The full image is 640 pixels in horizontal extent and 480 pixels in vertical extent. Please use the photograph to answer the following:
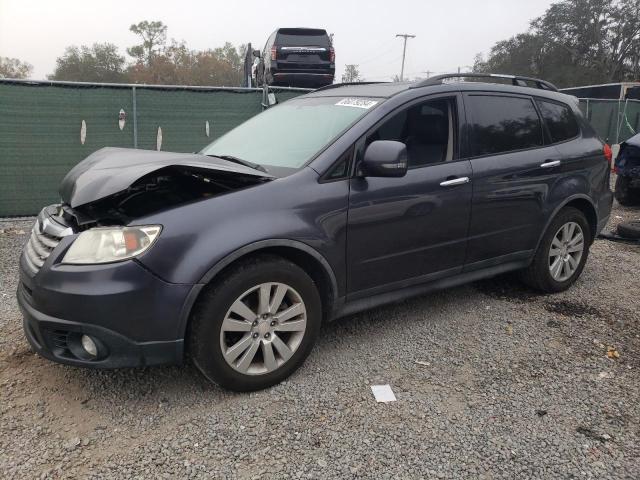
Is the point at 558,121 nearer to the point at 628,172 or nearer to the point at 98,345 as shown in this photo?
the point at 98,345

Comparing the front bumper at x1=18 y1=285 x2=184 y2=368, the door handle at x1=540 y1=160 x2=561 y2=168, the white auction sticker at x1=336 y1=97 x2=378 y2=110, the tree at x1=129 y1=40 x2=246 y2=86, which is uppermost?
the tree at x1=129 y1=40 x2=246 y2=86

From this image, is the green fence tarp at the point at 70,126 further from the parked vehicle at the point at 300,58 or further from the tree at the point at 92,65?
the tree at the point at 92,65

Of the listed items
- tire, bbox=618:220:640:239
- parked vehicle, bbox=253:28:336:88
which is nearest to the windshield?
tire, bbox=618:220:640:239

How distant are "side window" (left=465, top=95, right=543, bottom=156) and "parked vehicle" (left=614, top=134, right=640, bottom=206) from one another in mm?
4810

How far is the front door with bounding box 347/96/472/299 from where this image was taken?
10.4ft

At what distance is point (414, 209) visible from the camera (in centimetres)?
334

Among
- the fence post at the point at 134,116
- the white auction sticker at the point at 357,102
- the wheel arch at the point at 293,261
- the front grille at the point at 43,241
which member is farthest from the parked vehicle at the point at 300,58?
the front grille at the point at 43,241

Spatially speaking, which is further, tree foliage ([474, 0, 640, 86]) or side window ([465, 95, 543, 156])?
tree foliage ([474, 0, 640, 86])

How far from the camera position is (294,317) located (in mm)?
2953

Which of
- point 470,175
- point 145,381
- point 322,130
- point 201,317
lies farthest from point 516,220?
point 145,381

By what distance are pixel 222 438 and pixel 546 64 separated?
6177 cm

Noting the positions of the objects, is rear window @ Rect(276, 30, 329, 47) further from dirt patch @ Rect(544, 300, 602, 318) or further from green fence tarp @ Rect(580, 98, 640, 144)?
dirt patch @ Rect(544, 300, 602, 318)

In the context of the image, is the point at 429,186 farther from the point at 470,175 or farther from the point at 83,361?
the point at 83,361

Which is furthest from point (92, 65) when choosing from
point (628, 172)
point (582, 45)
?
point (628, 172)
